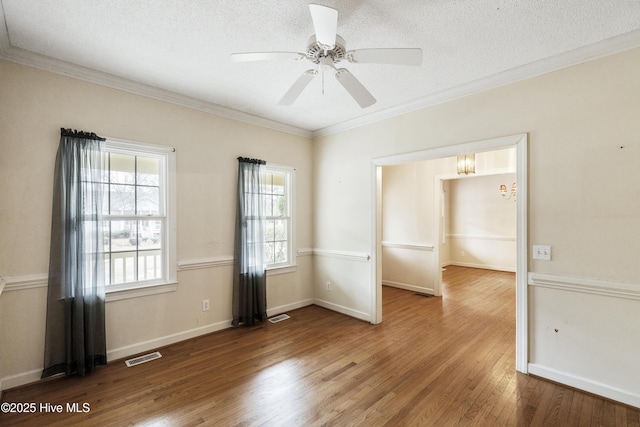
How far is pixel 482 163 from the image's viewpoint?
5.89m

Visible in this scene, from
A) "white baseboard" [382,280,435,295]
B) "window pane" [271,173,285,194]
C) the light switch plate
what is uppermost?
"window pane" [271,173,285,194]

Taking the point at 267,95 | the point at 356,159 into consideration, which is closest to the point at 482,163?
the point at 356,159

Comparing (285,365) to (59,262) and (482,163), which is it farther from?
(482,163)

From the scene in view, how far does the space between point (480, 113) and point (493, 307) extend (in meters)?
3.19

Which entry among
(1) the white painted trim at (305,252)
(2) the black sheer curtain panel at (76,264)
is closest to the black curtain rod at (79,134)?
(2) the black sheer curtain panel at (76,264)

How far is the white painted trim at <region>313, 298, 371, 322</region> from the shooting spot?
4.02 meters

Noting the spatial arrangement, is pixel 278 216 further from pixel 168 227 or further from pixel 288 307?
pixel 168 227

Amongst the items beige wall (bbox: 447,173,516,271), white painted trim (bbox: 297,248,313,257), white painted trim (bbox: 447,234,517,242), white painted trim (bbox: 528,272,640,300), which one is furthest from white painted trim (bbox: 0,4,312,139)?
white painted trim (bbox: 447,234,517,242)

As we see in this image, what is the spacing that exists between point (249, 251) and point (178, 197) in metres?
1.11

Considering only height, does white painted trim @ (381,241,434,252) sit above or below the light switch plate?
below

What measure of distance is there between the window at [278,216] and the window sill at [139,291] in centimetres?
129

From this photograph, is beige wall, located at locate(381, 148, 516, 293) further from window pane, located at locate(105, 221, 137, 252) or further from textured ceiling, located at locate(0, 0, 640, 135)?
window pane, located at locate(105, 221, 137, 252)

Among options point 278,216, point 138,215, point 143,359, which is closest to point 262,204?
point 278,216

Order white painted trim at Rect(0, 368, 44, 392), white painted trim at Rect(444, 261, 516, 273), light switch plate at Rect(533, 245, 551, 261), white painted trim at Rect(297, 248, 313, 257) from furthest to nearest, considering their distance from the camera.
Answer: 1. white painted trim at Rect(444, 261, 516, 273)
2. white painted trim at Rect(297, 248, 313, 257)
3. light switch plate at Rect(533, 245, 551, 261)
4. white painted trim at Rect(0, 368, 44, 392)
